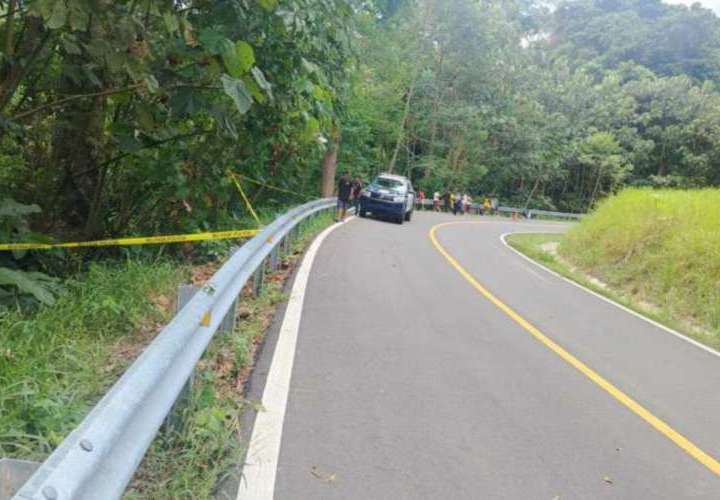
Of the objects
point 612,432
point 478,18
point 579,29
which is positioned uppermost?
point 579,29

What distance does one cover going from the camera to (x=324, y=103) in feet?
22.2

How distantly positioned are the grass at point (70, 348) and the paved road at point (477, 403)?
4.38 ft

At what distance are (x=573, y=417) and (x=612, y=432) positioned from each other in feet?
1.06

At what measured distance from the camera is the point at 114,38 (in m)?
4.51

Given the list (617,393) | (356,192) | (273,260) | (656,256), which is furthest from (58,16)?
(356,192)

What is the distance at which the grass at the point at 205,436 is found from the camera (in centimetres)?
346

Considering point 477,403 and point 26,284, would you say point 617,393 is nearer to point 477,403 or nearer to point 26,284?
point 477,403

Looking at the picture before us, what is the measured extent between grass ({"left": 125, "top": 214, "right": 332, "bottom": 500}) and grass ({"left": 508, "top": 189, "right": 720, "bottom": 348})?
7332mm

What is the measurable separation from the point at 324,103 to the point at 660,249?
1009 centimetres

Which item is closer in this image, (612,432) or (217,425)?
(217,425)

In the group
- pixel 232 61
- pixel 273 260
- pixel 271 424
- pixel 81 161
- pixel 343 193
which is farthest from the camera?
pixel 343 193

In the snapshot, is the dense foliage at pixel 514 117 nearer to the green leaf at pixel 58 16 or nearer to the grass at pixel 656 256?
the grass at pixel 656 256

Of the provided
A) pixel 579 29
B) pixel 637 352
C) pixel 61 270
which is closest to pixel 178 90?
pixel 61 270

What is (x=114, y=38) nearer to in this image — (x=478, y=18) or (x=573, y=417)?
(x=573, y=417)
